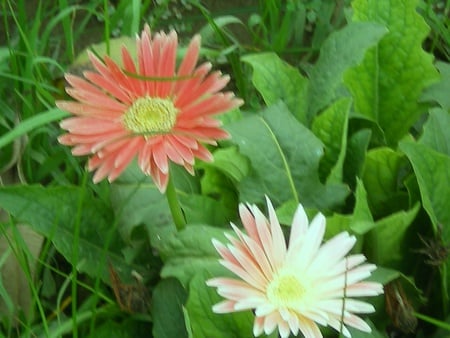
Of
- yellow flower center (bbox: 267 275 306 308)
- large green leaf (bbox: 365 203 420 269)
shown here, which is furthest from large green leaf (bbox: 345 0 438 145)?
yellow flower center (bbox: 267 275 306 308)

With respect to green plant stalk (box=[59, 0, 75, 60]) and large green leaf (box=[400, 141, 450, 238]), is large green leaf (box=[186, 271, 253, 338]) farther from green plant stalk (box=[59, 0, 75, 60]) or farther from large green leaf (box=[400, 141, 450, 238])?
green plant stalk (box=[59, 0, 75, 60])

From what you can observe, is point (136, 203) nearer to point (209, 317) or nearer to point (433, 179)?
point (209, 317)

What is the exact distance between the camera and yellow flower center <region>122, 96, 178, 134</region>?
1061 millimetres

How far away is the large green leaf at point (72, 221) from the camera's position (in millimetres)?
1240

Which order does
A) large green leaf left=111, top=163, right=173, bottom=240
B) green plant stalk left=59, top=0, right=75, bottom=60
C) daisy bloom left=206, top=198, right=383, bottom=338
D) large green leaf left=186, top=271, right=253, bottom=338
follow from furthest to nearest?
green plant stalk left=59, top=0, right=75, bottom=60 → large green leaf left=111, top=163, right=173, bottom=240 → large green leaf left=186, top=271, right=253, bottom=338 → daisy bloom left=206, top=198, right=383, bottom=338

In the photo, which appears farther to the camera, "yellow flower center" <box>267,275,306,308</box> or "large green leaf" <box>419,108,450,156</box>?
"large green leaf" <box>419,108,450,156</box>

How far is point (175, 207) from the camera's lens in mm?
1127

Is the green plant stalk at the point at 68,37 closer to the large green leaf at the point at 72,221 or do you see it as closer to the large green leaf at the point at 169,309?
the large green leaf at the point at 72,221

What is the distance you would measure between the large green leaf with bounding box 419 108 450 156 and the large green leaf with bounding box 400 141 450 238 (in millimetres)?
64

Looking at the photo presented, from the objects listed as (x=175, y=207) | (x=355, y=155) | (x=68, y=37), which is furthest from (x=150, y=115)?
(x=68, y=37)

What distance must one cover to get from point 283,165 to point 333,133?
0.09 m

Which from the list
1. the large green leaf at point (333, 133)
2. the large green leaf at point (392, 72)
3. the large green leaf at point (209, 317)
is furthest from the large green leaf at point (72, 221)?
the large green leaf at point (392, 72)

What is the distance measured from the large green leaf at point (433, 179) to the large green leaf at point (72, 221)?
0.37 meters

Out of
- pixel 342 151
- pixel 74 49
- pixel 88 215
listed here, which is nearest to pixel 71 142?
pixel 88 215
